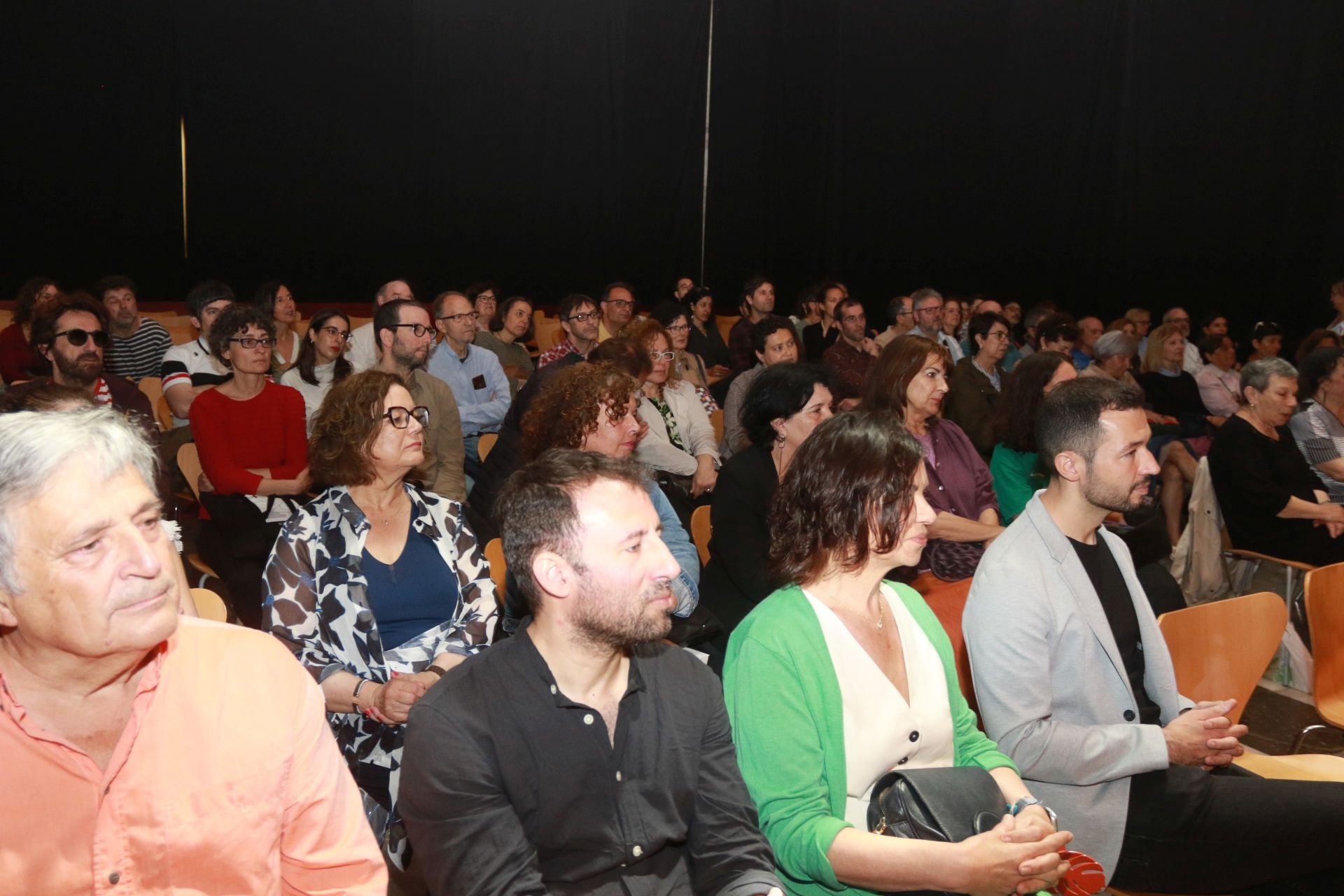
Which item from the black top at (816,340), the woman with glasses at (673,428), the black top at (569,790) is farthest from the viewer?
the black top at (816,340)

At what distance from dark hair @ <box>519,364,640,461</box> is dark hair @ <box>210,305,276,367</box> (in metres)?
1.55

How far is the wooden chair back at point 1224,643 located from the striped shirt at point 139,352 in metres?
5.59

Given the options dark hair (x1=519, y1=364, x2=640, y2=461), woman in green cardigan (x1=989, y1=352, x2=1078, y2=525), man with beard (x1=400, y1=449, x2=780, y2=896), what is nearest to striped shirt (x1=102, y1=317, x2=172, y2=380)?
dark hair (x1=519, y1=364, x2=640, y2=461)

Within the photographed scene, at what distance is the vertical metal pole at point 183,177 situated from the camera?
8570 mm

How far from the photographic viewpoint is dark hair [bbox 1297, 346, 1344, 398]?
190 inches

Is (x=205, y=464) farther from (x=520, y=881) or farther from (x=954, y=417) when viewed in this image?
(x=954, y=417)

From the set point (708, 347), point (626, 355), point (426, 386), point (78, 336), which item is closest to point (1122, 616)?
point (626, 355)

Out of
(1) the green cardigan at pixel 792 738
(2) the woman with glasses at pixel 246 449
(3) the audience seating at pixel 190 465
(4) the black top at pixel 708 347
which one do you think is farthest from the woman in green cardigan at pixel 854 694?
(4) the black top at pixel 708 347

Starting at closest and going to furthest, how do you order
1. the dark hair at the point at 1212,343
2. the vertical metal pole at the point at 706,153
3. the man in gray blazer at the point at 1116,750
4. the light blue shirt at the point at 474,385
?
the man in gray blazer at the point at 1116,750 < the light blue shirt at the point at 474,385 < the dark hair at the point at 1212,343 < the vertical metal pole at the point at 706,153

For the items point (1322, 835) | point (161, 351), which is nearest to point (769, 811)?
point (1322, 835)

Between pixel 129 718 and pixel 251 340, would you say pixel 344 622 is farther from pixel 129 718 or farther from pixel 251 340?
pixel 251 340

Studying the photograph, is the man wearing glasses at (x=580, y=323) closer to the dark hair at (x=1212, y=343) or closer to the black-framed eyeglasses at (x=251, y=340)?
the black-framed eyeglasses at (x=251, y=340)

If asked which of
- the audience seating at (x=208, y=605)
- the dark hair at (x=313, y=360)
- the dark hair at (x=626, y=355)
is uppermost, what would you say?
the dark hair at (x=626, y=355)

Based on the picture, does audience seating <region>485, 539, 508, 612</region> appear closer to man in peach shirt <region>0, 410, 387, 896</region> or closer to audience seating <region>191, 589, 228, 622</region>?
audience seating <region>191, 589, 228, 622</region>
